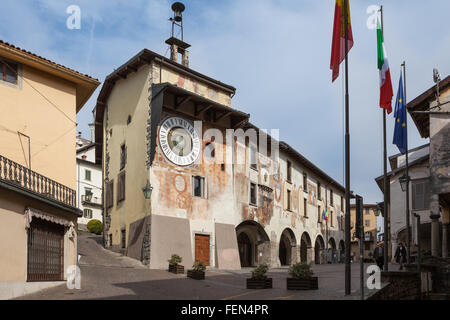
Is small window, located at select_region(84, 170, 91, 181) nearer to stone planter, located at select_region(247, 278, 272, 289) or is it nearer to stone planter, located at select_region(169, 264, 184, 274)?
stone planter, located at select_region(169, 264, 184, 274)

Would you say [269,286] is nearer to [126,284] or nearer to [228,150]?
[126,284]

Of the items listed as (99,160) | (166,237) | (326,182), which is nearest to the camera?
(166,237)

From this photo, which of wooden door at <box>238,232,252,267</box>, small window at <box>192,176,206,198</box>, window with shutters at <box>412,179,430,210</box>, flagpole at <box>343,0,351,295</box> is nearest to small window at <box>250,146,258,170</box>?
wooden door at <box>238,232,252,267</box>

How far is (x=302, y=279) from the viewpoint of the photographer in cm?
1744

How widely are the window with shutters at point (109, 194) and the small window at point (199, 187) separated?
18.9 ft

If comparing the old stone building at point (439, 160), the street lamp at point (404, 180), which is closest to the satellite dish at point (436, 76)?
the old stone building at point (439, 160)

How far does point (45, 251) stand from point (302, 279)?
8.38 meters

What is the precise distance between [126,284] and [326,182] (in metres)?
36.2

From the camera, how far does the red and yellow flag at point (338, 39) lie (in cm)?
1609

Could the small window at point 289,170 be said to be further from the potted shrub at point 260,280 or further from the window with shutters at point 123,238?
the potted shrub at point 260,280

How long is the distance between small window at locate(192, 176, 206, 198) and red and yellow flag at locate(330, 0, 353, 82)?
13795mm
